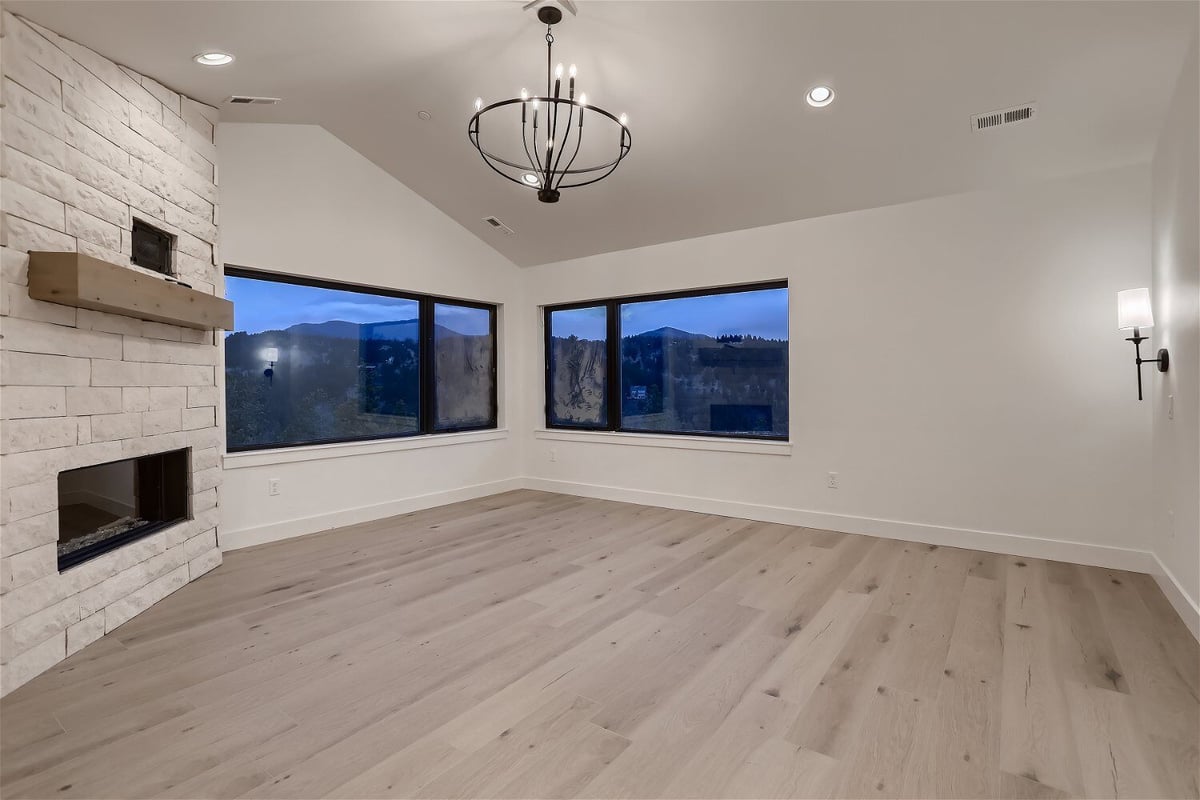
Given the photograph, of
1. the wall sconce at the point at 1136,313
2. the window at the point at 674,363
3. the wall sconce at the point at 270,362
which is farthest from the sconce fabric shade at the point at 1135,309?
the wall sconce at the point at 270,362

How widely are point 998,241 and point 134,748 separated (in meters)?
5.14

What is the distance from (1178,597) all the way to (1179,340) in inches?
Answer: 49.6

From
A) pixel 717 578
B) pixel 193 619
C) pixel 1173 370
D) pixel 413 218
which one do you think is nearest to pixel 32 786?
pixel 193 619

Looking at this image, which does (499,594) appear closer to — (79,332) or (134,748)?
(134,748)

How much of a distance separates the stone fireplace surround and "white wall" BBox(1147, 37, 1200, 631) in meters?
4.92

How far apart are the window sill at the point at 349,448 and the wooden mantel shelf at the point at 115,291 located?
1.08 m

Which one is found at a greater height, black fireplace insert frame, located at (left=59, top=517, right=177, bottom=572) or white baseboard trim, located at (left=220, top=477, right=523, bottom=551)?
black fireplace insert frame, located at (left=59, top=517, right=177, bottom=572)

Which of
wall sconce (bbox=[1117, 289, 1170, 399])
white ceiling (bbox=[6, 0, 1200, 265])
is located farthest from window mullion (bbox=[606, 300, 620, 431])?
wall sconce (bbox=[1117, 289, 1170, 399])

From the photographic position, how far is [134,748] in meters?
1.90

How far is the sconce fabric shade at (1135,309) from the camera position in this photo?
3.29 meters

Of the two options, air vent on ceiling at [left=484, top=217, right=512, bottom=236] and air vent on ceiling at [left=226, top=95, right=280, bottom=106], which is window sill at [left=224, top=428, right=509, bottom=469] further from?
air vent on ceiling at [left=226, top=95, right=280, bottom=106]

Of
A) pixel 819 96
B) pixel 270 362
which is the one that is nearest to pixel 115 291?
pixel 270 362

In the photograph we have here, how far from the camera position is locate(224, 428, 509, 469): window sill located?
4258 millimetres

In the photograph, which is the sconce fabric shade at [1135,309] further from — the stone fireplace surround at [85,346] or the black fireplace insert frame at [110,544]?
the black fireplace insert frame at [110,544]
